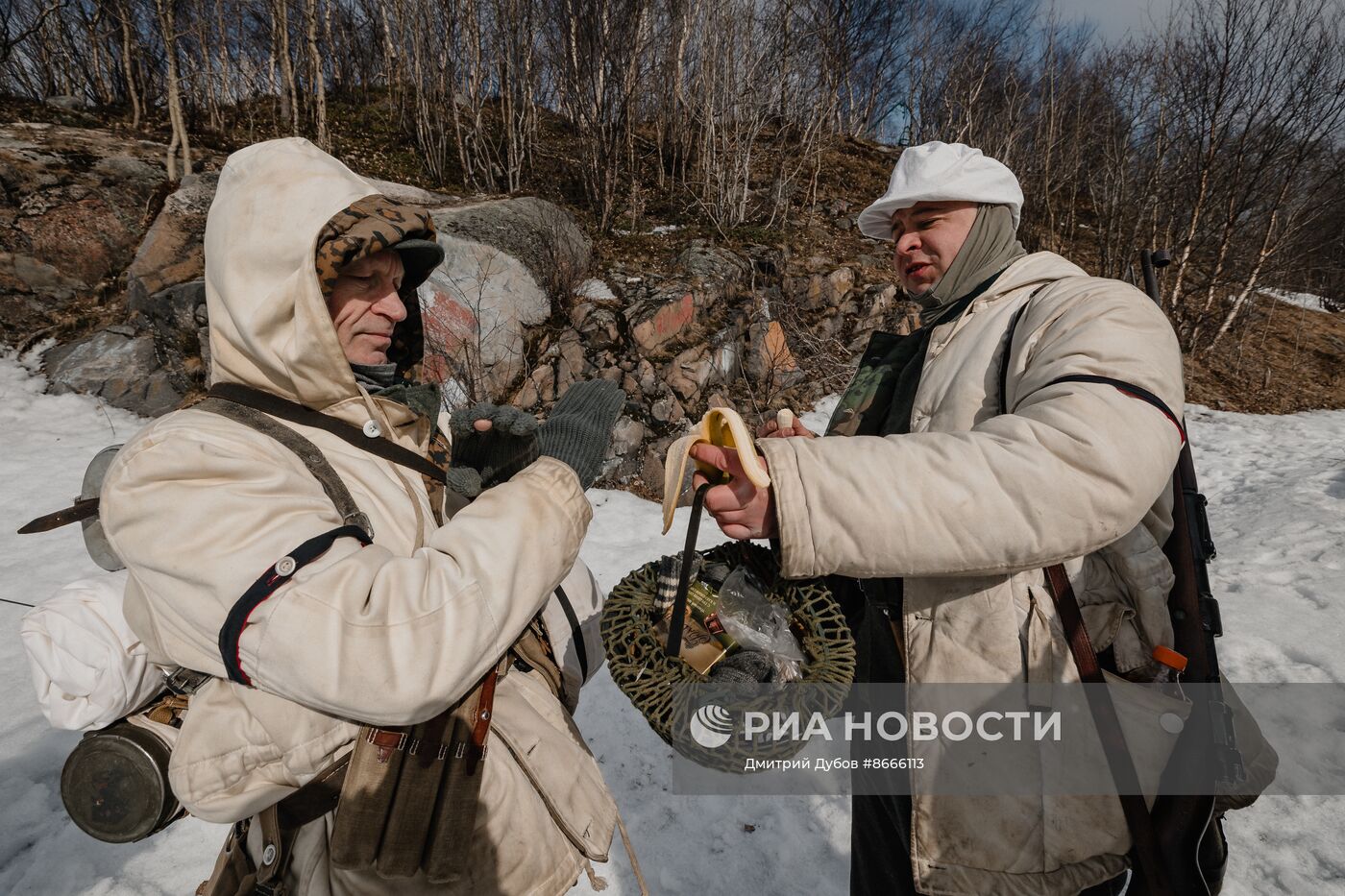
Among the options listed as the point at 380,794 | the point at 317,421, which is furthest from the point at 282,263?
the point at 380,794

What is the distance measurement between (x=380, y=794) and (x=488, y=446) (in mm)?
883

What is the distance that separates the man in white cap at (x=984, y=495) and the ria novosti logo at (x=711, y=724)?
401 millimetres

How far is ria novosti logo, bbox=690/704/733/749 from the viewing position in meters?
1.20

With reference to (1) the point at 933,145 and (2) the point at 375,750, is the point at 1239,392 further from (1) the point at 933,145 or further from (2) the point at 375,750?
(2) the point at 375,750

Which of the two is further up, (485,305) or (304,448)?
(304,448)

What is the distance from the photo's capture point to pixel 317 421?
1.39m

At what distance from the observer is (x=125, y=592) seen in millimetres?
1307

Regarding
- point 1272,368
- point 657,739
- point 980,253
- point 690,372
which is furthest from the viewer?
point 1272,368

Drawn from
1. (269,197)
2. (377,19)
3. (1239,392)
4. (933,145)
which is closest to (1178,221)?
(1239,392)

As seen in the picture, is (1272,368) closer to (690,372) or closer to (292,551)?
(690,372)

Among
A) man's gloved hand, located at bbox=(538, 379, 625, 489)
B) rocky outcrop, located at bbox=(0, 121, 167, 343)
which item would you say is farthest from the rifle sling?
rocky outcrop, located at bbox=(0, 121, 167, 343)

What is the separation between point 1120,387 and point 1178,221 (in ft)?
46.2

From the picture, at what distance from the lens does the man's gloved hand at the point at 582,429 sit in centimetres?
154

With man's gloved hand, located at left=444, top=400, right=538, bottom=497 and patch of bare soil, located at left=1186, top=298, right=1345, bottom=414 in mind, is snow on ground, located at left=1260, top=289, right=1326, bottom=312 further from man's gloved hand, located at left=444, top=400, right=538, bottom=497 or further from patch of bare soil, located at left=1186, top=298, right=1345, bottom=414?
man's gloved hand, located at left=444, top=400, right=538, bottom=497
